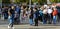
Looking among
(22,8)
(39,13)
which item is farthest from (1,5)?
(39,13)

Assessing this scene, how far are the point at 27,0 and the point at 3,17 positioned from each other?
3232 millimetres

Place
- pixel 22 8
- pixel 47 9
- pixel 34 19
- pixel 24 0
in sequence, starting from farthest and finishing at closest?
1. pixel 24 0
2. pixel 22 8
3. pixel 47 9
4. pixel 34 19

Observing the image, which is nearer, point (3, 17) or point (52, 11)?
point (52, 11)

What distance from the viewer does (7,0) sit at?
2255 cm

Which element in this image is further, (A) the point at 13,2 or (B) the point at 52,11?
(A) the point at 13,2

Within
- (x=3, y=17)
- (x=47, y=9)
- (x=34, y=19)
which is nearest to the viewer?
(x=34, y=19)

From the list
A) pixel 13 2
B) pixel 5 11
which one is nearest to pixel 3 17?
pixel 5 11

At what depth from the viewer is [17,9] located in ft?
63.9

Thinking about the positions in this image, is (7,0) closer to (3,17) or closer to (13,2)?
(13,2)

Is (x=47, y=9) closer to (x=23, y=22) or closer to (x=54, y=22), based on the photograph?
(x=54, y=22)

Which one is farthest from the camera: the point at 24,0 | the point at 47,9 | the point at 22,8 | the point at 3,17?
the point at 24,0

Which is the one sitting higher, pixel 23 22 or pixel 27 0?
pixel 27 0

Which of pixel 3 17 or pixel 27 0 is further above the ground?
pixel 27 0

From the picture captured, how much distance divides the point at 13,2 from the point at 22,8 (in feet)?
9.47
